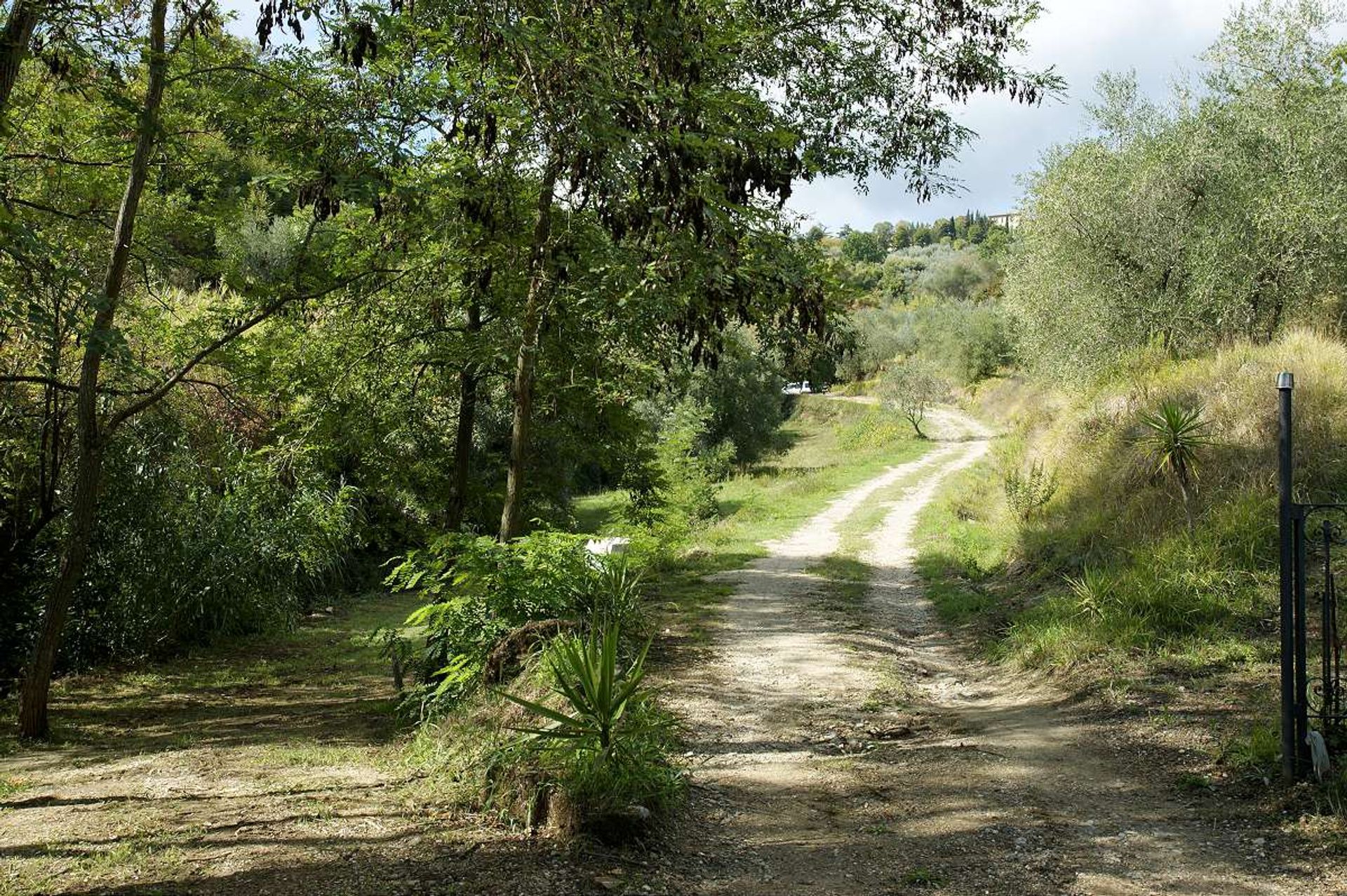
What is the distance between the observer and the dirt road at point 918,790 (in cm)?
461

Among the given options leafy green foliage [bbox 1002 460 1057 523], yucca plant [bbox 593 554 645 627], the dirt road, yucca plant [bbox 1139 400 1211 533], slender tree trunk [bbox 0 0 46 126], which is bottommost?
the dirt road

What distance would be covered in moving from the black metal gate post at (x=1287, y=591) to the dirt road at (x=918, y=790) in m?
0.65

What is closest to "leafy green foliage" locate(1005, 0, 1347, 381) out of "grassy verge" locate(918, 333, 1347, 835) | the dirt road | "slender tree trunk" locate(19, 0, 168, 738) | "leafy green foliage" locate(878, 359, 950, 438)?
"grassy verge" locate(918, 333, 1347, 835)

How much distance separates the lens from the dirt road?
4.61 meters

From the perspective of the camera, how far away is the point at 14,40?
18.5ft

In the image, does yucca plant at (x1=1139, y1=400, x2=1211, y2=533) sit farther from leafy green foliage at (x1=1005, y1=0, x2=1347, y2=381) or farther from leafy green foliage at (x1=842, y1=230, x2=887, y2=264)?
leafy green foliage at (x1=842, y1=230, x2=887, y2=264)

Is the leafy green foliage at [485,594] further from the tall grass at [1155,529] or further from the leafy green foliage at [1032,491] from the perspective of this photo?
the leafy green foliage at [1032,491]

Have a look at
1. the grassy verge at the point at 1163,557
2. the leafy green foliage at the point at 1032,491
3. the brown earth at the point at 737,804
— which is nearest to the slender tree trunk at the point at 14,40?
the brown earth at the point at 737,804

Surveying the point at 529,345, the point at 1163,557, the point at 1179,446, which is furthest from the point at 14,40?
the point at 1179,446

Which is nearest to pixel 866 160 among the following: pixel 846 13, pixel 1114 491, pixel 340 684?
pixel 846 13

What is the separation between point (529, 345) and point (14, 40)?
12.8 feet

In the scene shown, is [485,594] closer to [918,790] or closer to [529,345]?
[529,345]

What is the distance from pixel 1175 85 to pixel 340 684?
17.0m

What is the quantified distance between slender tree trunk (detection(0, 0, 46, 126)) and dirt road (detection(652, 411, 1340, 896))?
6162 mm
